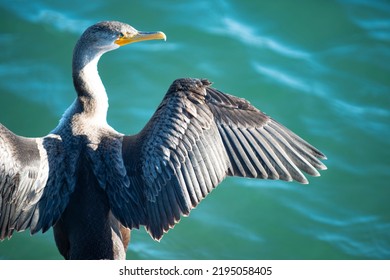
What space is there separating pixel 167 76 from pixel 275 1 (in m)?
2.12

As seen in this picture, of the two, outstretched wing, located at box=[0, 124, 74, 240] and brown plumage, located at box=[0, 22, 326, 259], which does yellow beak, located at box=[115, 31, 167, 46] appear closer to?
brown plumage, located at box=[0, 22, 326, 259]

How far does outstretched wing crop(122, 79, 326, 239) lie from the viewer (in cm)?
668

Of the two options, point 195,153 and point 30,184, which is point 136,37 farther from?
point 30,184

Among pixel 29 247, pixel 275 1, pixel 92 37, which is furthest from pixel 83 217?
pixel 275 1

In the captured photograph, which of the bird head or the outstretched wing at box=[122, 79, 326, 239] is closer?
the outstretched wing at box=[122, 79, 326, 239]

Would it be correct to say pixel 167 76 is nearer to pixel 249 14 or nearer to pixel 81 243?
pixel 249 14

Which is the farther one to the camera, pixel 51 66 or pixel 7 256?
pixel 51 66

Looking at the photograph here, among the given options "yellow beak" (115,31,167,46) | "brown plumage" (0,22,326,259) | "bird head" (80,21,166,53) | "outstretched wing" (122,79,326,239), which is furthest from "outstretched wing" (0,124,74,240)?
"yellow beak" (115,31,167,46)

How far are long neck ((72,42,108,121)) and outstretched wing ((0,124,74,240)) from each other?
629 millimetres

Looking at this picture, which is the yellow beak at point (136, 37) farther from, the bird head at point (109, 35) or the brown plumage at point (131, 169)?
the brown plumage at point (131, 169)

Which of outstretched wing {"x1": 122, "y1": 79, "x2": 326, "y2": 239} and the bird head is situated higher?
the bird head

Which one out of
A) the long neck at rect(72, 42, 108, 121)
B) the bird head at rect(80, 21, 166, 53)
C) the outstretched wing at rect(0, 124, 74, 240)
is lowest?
the outstretched wing at rect(0, 124, 74, 240)

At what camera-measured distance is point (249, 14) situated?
1177 centimetres

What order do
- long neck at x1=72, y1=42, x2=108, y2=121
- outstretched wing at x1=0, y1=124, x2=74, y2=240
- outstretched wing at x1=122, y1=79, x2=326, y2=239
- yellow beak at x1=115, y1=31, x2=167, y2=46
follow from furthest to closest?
1. yellow beak at x1=115, y1=31, x2=167, y2=46
2. long neck at x1=72, y1=42, x2=108, y2=121
3. outstretched wing at x1=122, y1=79, x2=326, y2=239
4. outstretched wing at x1=0, y1=124, x2=74, y2=240
